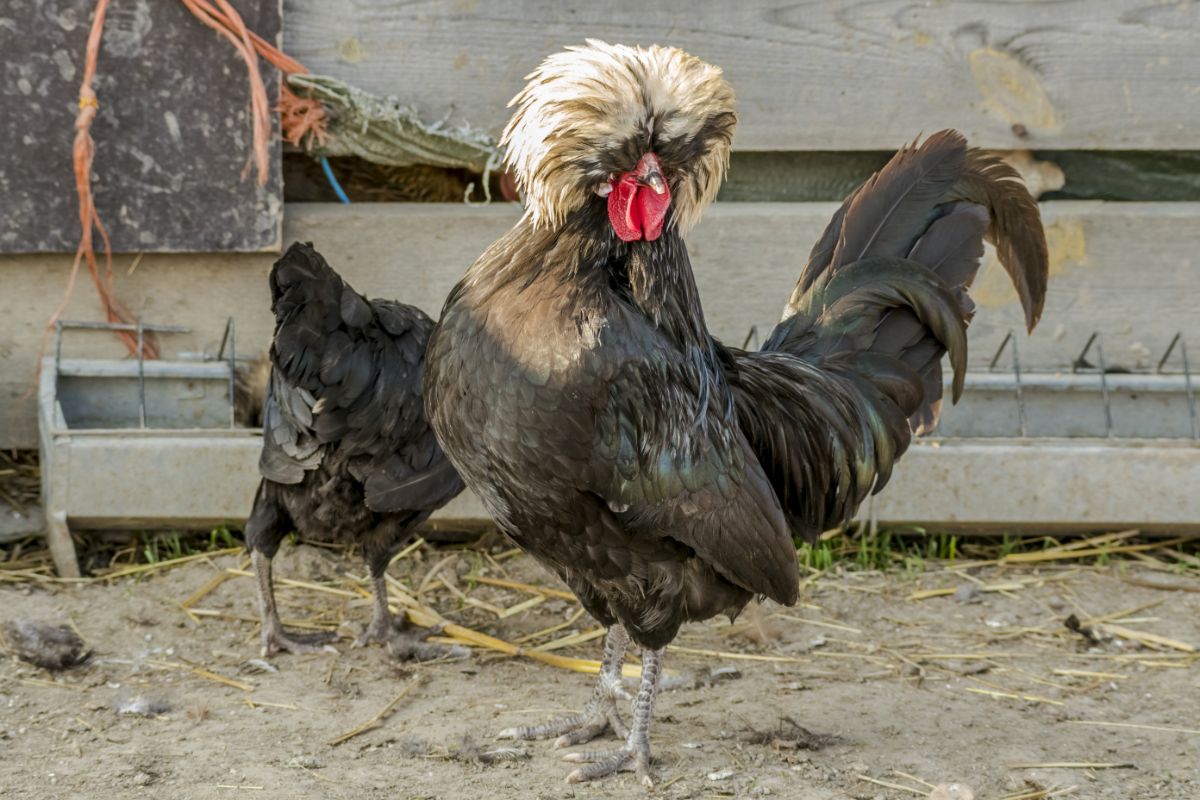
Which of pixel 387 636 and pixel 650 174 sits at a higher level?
pixel 650 174

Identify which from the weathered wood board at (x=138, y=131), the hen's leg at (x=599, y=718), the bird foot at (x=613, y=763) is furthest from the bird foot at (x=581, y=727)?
the weathered wood board at (x=138, y=131)

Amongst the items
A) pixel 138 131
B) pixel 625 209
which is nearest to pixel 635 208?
pixel 625 209

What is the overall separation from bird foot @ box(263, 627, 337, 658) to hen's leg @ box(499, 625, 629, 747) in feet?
3.03

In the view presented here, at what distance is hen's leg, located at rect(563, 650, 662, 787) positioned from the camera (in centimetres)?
379

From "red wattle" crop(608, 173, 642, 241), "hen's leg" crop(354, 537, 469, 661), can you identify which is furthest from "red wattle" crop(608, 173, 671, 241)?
"hen's leg" crop(354, 537, 469, 661)

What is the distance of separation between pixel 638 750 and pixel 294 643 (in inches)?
55.5

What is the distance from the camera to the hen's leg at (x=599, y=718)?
4023mm

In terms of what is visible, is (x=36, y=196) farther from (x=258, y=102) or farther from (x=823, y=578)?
(x=823, y=578)

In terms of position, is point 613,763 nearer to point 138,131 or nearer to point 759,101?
point 759,101

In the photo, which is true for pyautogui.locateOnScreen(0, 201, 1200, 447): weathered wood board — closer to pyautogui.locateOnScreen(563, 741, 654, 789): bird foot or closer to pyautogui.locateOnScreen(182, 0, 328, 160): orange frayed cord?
pyautogui.locateOnScreen(182, 0, 328, 160): orange frayed cord

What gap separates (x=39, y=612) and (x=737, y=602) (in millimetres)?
2552

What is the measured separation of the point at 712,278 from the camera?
5637mm

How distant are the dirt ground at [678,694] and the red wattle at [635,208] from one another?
1.55 m

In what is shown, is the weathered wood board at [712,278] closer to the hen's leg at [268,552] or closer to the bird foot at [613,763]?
the hen's leg at [268,552]
